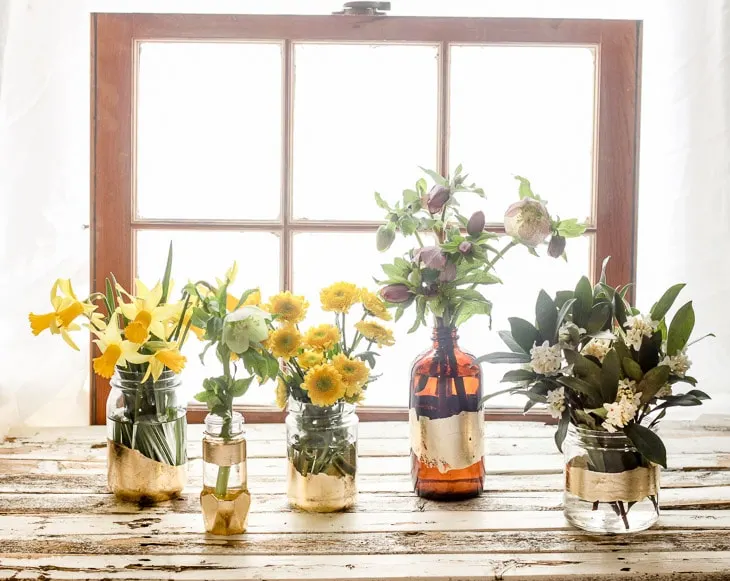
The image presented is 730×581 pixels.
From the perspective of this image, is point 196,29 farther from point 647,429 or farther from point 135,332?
point 647,429

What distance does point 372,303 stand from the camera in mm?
1262

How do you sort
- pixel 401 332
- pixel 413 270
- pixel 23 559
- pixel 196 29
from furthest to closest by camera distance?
1. pixel 401 332
2. pixel 196 29
3. pixel 413 270
4. pixel 23 559

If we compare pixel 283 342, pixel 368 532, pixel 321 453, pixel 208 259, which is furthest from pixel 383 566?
pixel 208 259

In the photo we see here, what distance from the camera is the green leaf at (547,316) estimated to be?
1.21m

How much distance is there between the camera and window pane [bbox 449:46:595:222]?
177cm

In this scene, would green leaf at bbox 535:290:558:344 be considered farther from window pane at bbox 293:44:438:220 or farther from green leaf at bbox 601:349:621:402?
window pane at bbox 293:44:438:220

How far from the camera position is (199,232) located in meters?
1.80

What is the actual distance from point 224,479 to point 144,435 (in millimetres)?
166

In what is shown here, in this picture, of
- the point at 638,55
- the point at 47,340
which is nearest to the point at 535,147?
the point at 638,55

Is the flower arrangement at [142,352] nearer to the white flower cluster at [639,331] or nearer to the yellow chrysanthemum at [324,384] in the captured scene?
the yellow chrysanthemum at [324,384]

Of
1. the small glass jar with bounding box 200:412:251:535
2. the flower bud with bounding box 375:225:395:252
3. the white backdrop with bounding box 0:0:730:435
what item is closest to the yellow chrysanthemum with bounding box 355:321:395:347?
the flower bud with bounding box 375:225:395:252

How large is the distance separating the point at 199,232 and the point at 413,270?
0.69m

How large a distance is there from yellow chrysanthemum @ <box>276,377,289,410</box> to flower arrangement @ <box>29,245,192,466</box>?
152 mm

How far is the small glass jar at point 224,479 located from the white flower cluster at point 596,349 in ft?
1.68
